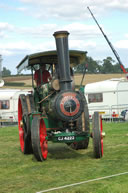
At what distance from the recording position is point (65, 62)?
7598 millimetres

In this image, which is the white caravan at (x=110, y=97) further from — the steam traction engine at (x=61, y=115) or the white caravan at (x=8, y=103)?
the steam traction engine at (x=61, y=115)

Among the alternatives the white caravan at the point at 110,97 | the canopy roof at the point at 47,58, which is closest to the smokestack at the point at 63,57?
the canopy roof at the point at 47,58

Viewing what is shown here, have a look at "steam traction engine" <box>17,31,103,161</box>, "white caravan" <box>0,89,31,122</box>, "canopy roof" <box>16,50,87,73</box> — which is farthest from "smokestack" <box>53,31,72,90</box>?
"white caravan" <box>0,89,31,122</box>

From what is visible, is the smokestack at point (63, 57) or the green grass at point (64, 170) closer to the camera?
the green grass at point (64, 170)

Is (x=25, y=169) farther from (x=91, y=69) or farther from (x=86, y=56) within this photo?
(x=91, y=69)

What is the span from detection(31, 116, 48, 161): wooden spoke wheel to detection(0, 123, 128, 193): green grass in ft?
0.63

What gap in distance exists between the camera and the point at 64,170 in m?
6.65

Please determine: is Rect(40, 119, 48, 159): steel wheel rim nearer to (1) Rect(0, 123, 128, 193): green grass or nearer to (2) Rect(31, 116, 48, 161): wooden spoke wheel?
(2) Rect(31, 116, 48, 161): wooden spoke wheel

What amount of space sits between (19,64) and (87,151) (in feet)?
9.35

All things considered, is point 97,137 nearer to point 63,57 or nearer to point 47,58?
point 63,57

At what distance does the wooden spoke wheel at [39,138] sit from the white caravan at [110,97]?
37.4 ft

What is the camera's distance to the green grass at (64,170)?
5.30 meters

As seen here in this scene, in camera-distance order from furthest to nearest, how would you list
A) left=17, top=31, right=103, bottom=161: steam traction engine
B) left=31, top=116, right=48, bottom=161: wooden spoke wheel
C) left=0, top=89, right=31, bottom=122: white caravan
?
1. left=0, top=89, right=31, bottom=122: white caravan
2. left=17, top=31, right=103, bottom=161: steam traction engine
3. left=31, top=116, right=48, bottom=161: wooden spoke wheel

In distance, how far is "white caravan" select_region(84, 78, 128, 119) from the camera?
19.4 m
